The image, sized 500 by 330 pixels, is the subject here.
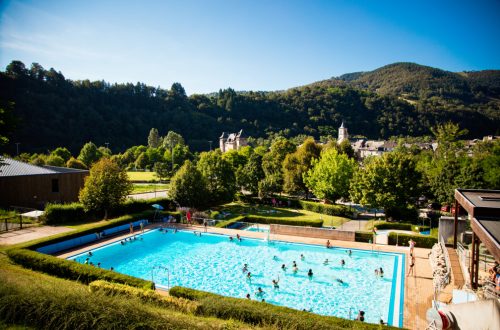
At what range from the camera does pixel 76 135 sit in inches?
3553

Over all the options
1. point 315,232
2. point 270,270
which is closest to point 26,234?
point 270,270

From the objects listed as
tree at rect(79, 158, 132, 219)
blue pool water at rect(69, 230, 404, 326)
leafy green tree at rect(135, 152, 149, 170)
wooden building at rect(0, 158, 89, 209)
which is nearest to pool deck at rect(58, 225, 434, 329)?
blue pool water at rect(69, 230, 404, 326)

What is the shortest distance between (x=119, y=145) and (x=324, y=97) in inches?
4024

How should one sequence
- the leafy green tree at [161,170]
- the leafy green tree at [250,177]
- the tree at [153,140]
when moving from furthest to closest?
the tree at [153,140], the leafy green tree at [161,170], the leafy green tree at [250,177]

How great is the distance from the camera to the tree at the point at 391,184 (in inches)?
1194

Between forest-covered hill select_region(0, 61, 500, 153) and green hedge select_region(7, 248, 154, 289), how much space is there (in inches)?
2972

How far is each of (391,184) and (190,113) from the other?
107 metres

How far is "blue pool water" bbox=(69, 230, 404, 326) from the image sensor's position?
16.1 metres

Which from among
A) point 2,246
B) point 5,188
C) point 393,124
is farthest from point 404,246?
point 393,124

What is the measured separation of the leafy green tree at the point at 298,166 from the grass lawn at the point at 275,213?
16.0 ft

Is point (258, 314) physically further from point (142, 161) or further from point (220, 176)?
point (142, 161)

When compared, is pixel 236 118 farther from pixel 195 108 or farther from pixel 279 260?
pixel 279 260

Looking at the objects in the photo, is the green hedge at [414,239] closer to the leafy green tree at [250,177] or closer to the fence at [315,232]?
the fence at [315,232]

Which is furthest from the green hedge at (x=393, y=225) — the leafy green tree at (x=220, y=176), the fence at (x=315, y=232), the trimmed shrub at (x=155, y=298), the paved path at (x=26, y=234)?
the paved path at (x=26, y=234)
